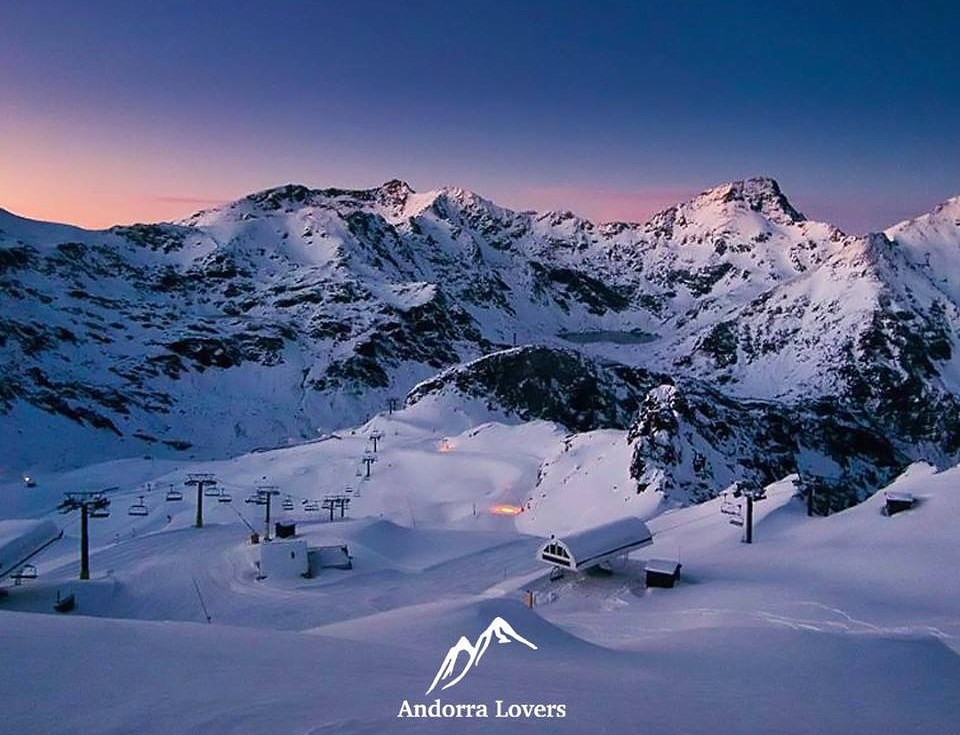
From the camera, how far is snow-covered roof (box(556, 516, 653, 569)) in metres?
31.5

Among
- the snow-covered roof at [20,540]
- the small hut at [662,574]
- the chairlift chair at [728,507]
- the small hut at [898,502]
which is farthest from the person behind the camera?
the chairlift chair at [728,507]

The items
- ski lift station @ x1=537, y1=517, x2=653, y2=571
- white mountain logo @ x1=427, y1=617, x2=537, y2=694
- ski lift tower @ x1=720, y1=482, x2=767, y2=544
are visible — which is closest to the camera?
white mountain logo @ x1=427, y1=617, x2=537, y2=694

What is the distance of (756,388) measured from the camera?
180m

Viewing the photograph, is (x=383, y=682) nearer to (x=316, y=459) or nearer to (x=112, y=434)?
(x=316, y=459)

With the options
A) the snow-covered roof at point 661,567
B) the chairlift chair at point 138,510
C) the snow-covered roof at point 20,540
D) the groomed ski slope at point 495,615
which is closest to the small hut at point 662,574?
the snow-covered roof at point 661,567

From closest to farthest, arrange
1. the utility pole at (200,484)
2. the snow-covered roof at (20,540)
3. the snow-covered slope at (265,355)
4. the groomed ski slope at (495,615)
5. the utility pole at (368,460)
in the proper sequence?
the groomed ski slope at (495,615) → the snow-covered roof at (20,540) → the utility pole at (200,484) → the utility pole at (368,460) → the snow-covered slope at (265,355)

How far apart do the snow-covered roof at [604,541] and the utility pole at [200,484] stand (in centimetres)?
2792

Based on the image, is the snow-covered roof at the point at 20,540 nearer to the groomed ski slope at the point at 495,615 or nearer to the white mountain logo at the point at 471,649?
the groomed ski slope at the point at 495,615

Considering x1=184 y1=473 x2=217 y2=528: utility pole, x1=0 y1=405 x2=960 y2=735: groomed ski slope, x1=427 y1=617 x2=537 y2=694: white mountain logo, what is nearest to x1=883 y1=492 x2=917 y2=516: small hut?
x1=0 y1=405 x2=960 y2=735: groomed ski slope

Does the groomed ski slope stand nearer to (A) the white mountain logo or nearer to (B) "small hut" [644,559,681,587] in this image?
(A) the white mountain logo

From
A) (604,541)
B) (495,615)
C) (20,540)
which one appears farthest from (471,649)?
(20,540)

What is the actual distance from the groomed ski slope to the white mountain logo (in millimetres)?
233

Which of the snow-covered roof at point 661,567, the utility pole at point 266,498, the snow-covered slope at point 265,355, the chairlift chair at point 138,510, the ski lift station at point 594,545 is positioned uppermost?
the snow-covered slope at point 265,355

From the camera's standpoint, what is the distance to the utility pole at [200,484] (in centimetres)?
4891
